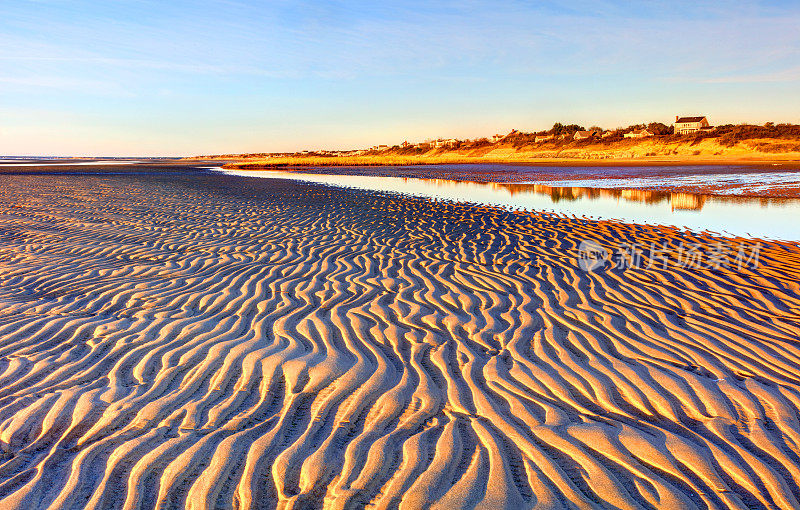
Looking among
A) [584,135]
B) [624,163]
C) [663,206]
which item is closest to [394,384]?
[663,206]

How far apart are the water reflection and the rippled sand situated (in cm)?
400

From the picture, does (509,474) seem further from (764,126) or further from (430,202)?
(764,126)

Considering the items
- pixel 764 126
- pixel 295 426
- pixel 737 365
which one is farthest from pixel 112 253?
pixel 764 126

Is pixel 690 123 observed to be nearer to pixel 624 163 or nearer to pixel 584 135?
→ pixel 584 135

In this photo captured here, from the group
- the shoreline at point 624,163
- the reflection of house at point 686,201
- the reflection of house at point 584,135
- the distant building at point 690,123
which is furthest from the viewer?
the distant building at point 690,123

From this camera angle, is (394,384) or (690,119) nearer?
(394,384)

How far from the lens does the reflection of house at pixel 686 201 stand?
1356 centimetres

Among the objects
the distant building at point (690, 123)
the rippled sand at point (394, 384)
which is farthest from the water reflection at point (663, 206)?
the distant building at point (690, 123)

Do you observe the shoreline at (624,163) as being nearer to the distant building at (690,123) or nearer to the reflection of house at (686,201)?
the reflection of house at (686,201)

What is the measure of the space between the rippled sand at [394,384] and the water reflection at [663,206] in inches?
158

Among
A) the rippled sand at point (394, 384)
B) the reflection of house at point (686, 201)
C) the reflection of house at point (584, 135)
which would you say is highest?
the reflection of house at point (584, 135)

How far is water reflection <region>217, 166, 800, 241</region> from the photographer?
10430 mm

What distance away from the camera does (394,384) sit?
10.8 ft

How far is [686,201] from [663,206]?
159cm
